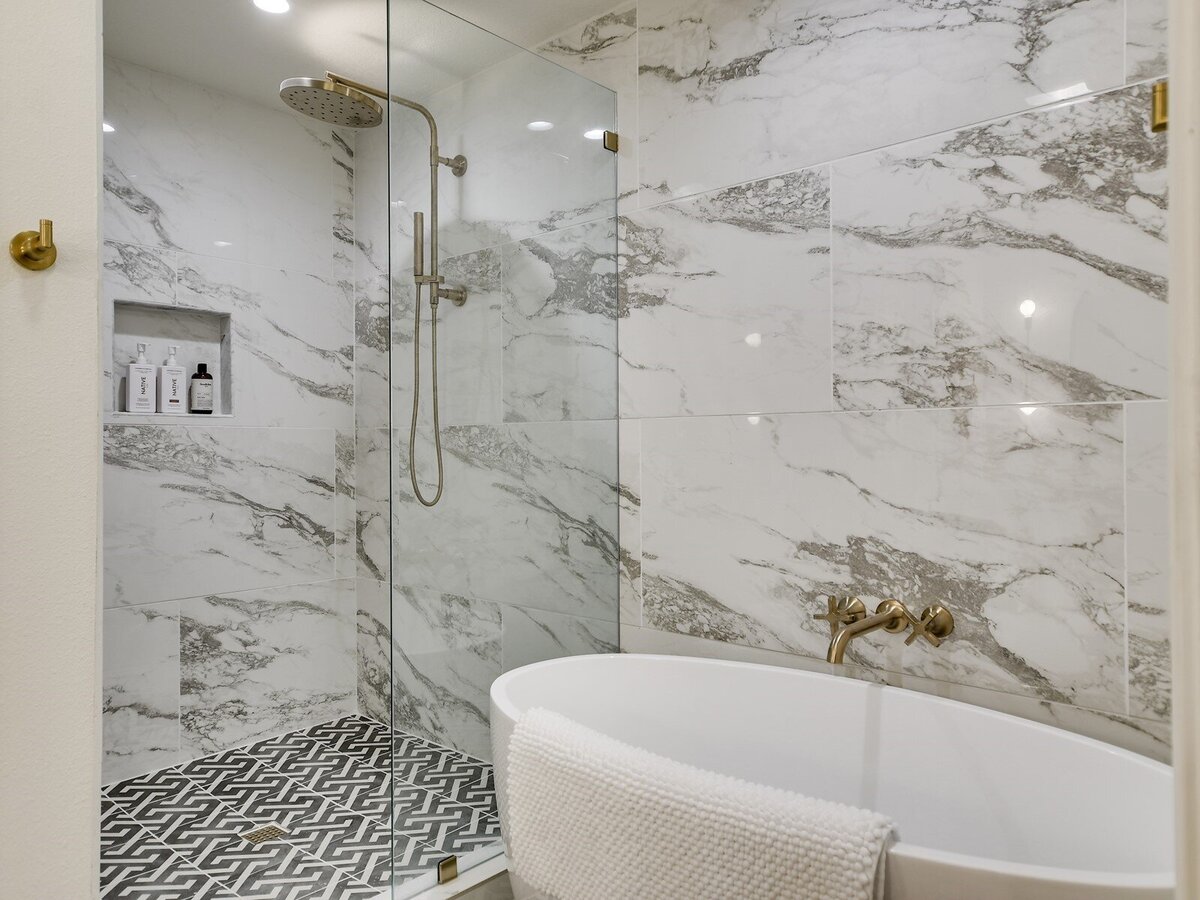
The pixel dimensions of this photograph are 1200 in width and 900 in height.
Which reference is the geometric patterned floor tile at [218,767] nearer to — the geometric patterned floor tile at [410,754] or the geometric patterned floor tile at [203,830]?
the geometric patterned floor tile at [203,830]

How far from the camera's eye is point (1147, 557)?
1556mm

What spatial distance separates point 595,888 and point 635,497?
118 cm

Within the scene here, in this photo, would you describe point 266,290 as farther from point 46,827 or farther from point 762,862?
point 762,862

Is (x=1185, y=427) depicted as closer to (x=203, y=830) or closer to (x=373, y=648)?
(x=203, y=830)

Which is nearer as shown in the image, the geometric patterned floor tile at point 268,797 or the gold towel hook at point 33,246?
the gold towel hook at point 33,246

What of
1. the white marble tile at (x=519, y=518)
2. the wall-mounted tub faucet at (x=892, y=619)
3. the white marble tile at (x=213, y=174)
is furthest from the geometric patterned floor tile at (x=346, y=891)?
the white marble tile at (x=213, y=174)

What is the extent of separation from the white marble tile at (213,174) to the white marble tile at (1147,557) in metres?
2.98

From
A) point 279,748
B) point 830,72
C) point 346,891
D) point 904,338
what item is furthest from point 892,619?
point 279,748

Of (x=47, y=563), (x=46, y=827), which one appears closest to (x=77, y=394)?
(x=47, y=563)

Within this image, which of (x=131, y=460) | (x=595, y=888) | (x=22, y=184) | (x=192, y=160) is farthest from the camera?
(x=192, y=160)

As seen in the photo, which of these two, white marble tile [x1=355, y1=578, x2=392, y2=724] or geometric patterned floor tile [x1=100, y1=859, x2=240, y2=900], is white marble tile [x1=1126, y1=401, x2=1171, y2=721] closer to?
geometric patterned floor tile [x1=100, y1=859, x2=240, y2=900]

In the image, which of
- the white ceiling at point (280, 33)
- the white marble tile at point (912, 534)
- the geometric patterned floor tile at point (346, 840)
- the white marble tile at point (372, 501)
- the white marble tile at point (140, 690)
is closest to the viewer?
the white marble tile at point (912, 534)

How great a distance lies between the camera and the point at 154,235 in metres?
2.87

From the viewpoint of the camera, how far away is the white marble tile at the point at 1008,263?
1573 mm
